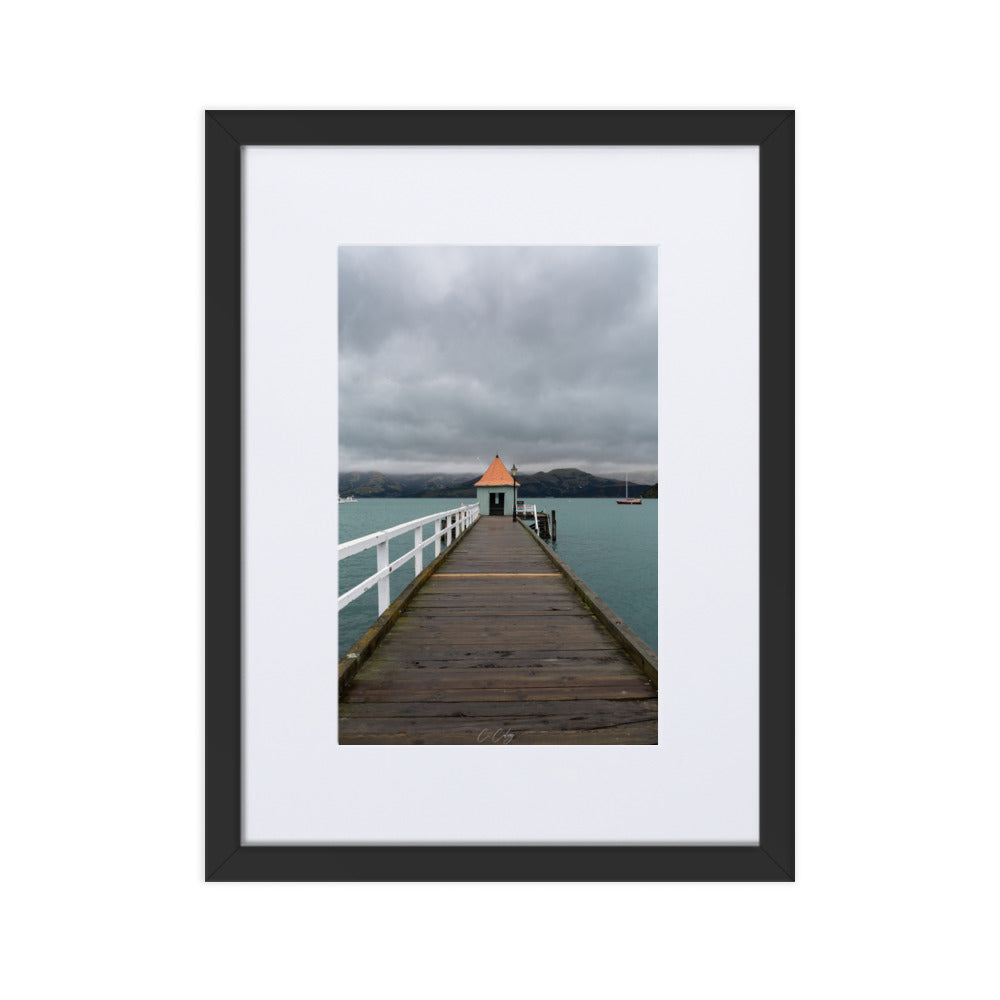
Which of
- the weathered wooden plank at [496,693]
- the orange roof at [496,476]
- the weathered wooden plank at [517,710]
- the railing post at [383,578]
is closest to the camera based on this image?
the weathered wooden plank at [517,710]

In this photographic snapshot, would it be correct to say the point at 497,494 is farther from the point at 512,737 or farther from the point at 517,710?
the point at 512,737

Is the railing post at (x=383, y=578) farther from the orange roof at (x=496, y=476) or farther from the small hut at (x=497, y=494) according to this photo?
the orange roof at (x=496, y=476)

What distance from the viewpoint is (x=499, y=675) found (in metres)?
2.36

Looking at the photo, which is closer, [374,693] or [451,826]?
[451,826]

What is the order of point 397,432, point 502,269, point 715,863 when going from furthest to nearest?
1. point 397,432
2. point 502,269
3. point 715,863

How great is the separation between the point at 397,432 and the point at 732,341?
8237mm

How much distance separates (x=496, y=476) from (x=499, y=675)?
54.5 ft

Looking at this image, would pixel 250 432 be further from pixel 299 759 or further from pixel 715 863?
pixel 715 863

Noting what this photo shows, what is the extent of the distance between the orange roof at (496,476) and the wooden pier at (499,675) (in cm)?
1454

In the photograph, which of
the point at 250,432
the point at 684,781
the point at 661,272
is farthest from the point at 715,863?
the point at 250,432

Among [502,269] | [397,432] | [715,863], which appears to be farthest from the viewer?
[397,432]

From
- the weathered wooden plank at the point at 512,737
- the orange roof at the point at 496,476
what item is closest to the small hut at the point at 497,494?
the orange roof at the point at 496,476

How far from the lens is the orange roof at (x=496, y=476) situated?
18.5m

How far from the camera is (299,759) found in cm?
148
